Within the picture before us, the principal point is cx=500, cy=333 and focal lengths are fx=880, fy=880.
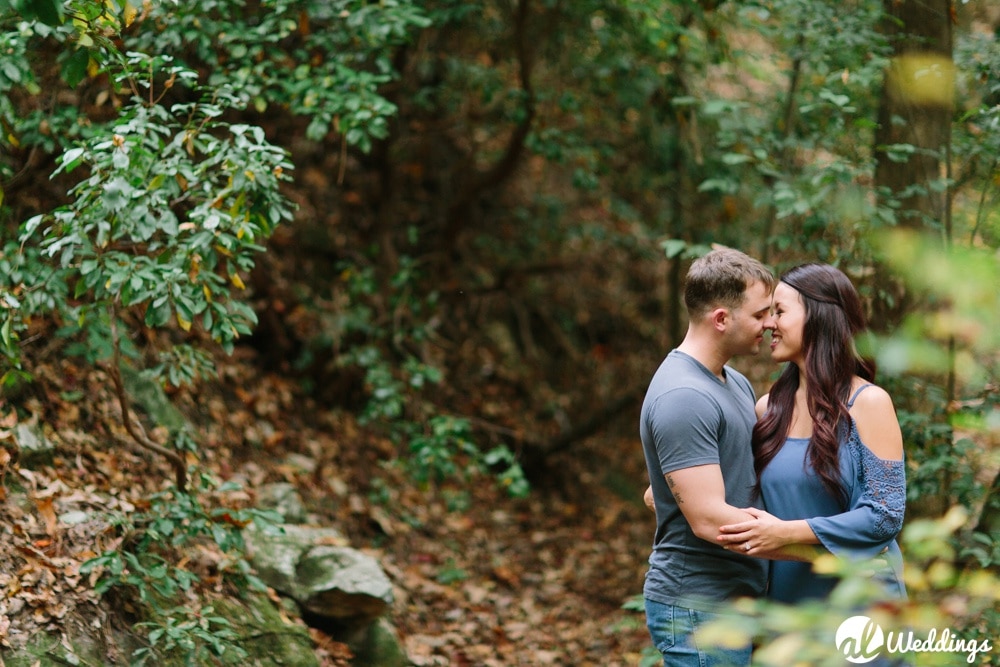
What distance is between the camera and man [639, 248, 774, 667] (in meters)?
3.13

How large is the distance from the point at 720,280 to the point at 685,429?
2.02 ft

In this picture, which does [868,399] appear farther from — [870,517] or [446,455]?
[446,455]

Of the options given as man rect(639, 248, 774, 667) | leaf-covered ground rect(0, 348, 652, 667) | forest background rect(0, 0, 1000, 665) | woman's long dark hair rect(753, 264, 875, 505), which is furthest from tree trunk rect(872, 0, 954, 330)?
leaf-covered ground rect(0, 348, 652, 667)

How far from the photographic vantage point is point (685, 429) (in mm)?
3146

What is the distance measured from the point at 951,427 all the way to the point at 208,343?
5.70 metres

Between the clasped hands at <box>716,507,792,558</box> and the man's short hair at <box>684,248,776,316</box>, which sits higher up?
the man's short hair at <box>684,248,776,316</box>

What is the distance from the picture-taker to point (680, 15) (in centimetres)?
792

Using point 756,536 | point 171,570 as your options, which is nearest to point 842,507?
point 756,536

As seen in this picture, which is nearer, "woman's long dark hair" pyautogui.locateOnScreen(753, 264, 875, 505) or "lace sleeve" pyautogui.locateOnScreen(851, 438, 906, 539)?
"lace sleeve" pyautogui.locateOnScreen(851, 438, 906, 539)

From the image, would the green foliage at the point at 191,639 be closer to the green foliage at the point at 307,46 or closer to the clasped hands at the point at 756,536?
the clasped hands at the point at 756,536

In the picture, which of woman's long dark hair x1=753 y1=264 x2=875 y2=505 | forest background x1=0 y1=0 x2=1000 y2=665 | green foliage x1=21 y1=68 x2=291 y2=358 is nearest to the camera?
woman's long dark hair x1=753 y1=264 x2=875 y2=505

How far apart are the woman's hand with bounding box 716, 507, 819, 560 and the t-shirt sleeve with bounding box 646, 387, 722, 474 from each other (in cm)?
25

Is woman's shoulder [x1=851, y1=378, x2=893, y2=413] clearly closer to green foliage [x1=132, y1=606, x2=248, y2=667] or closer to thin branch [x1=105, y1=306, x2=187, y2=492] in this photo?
green foliage [x1=132, y1=606, x2=248, y2=667]

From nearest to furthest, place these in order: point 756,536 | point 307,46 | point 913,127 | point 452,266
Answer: point 756,536 < point 913,127 < point 307,46 < point 452,266
